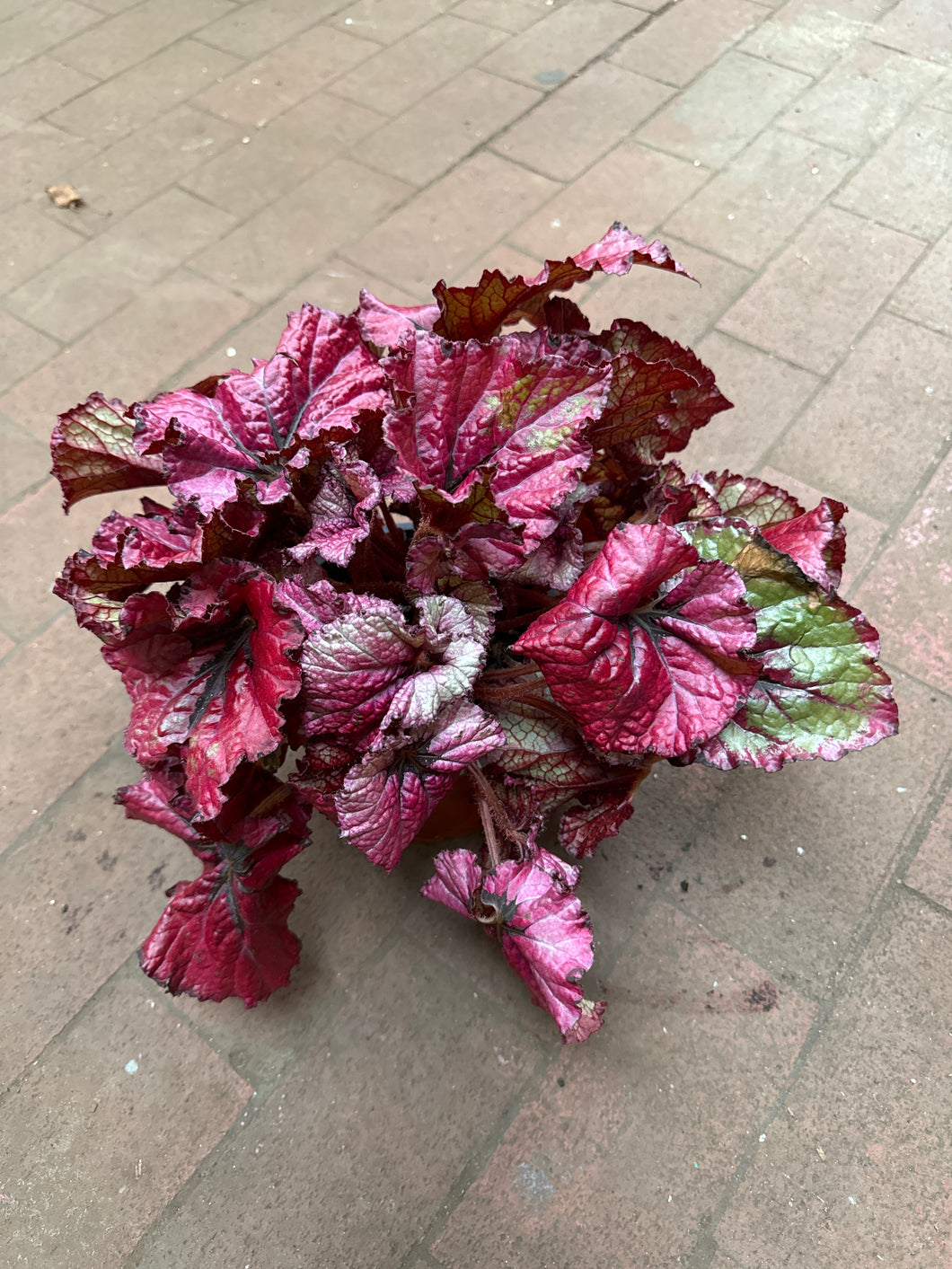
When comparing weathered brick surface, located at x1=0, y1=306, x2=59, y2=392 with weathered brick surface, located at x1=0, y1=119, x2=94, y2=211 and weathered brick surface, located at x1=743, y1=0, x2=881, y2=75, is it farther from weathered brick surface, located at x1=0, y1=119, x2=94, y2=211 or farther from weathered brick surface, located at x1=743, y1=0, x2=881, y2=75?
weathered brick surface, located at x1=743, y1=0, x2=881, y2=75

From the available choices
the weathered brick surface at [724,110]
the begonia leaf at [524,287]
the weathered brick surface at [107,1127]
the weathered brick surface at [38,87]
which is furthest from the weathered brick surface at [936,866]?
the weathered brick surface at [38,87]

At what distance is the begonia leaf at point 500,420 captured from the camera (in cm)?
114

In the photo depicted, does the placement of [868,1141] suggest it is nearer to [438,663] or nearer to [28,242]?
[438,663]

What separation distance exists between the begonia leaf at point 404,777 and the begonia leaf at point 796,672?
35 cm

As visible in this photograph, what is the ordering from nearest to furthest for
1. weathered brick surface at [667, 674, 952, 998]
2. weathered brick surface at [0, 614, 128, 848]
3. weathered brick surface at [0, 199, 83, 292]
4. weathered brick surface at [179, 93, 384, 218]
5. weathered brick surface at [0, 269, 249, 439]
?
weathered brick surface at [667, 674, 952, 998], weathered brick surface at [0, 614, 128, 848], weathered brick surface at [0, 269, 249, 439], weathered brick surface at [0, 199, 83, 292], weathered brick surface at [179, 93, 384, 218]

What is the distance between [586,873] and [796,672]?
0.72 meters

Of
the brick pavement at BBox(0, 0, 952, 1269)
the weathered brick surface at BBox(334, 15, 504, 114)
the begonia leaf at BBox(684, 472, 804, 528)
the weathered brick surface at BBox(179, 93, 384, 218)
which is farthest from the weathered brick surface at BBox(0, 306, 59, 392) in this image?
the begonia leaf at BBox(684, 472, 804, 528)

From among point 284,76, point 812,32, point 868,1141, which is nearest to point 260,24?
point 284,76

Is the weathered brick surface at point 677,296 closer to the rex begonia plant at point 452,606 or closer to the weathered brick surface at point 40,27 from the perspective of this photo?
the rex begonia plant at point 452,606

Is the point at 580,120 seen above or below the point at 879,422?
above

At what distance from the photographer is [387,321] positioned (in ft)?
4.50

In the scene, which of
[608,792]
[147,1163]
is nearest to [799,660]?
[608,792]

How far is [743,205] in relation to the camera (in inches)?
118

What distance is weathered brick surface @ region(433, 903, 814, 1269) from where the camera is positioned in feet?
4.83
